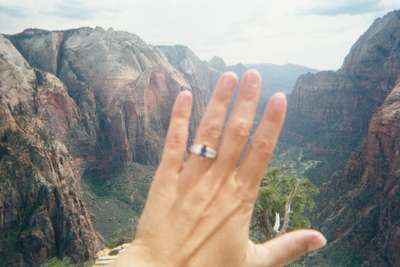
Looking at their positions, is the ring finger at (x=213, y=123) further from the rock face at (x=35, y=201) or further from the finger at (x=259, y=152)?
Answer: the rock face at (x=35, y=201)

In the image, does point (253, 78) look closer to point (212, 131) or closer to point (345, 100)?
point (212, 131)

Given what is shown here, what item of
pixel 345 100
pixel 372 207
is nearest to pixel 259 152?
pixel 372 207

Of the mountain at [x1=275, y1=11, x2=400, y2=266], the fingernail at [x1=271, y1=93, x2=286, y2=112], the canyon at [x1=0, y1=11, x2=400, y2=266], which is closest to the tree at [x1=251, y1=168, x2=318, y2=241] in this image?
the mountain at [x1=275, y1=11, x2=400, y2=266]

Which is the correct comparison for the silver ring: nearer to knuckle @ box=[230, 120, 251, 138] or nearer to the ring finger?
the ring finger

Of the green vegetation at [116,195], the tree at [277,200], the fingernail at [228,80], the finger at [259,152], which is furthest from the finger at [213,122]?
the green vegetation at [116,195]

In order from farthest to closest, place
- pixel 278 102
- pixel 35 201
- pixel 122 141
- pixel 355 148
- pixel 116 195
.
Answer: pixel 355 148 → pixel 122 141 → pixel 116 195 → pixel 35 201 → pixel 278 102

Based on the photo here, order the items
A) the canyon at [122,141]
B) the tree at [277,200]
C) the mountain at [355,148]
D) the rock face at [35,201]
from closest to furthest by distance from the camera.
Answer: the tree at [277,200] → the mountain at [355,148] → the rock face at [35,201] → the canyon at [122,141]

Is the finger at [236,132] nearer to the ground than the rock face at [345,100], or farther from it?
farther from it
